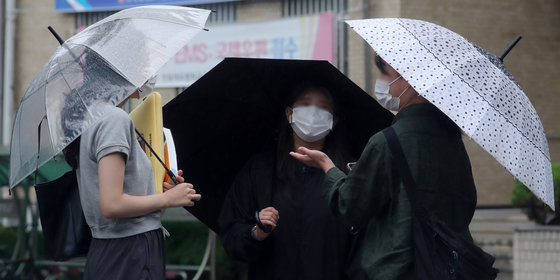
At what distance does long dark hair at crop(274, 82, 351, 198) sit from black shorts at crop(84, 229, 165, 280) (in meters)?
0.96

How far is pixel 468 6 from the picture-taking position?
13922 millimetres

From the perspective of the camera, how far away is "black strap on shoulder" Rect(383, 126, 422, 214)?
3.25 meters

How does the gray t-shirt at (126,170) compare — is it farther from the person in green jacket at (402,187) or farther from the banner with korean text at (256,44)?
the banner with korean text at (256,44)

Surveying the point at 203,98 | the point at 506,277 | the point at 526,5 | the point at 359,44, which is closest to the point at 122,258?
the point at 203,98

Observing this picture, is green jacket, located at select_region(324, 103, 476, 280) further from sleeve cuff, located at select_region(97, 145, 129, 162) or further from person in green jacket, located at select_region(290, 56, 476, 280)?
sleeve cuff, located at select_region(97, 145, 129, 162)

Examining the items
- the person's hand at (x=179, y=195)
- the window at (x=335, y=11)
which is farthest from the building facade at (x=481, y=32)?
the person's hand at (x=179, y=195)

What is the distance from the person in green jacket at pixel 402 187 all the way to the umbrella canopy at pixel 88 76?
876mm

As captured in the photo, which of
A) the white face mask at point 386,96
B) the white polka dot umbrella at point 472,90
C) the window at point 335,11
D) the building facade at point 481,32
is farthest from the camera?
the window at point 335,11

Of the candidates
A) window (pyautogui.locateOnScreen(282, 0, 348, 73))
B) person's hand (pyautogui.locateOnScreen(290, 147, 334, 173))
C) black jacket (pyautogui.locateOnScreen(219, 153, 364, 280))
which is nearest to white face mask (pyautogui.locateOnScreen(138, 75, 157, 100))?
person's hand (pyautogui.locateOnScreen(290, 147, 334, 173))

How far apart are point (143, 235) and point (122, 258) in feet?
0.39

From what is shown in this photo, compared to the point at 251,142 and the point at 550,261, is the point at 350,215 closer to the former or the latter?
the point at 251,142

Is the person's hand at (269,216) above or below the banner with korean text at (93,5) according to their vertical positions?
above

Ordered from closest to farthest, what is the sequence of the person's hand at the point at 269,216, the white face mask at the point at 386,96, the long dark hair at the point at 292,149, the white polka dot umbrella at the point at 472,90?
the white polka dot umbrella at the point at 472,90, the white face mask at the point at 386,96, the person's hand at the point at 269,216, the long dark hair at the point at 292,149

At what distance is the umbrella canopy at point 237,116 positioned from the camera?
14.1ft
